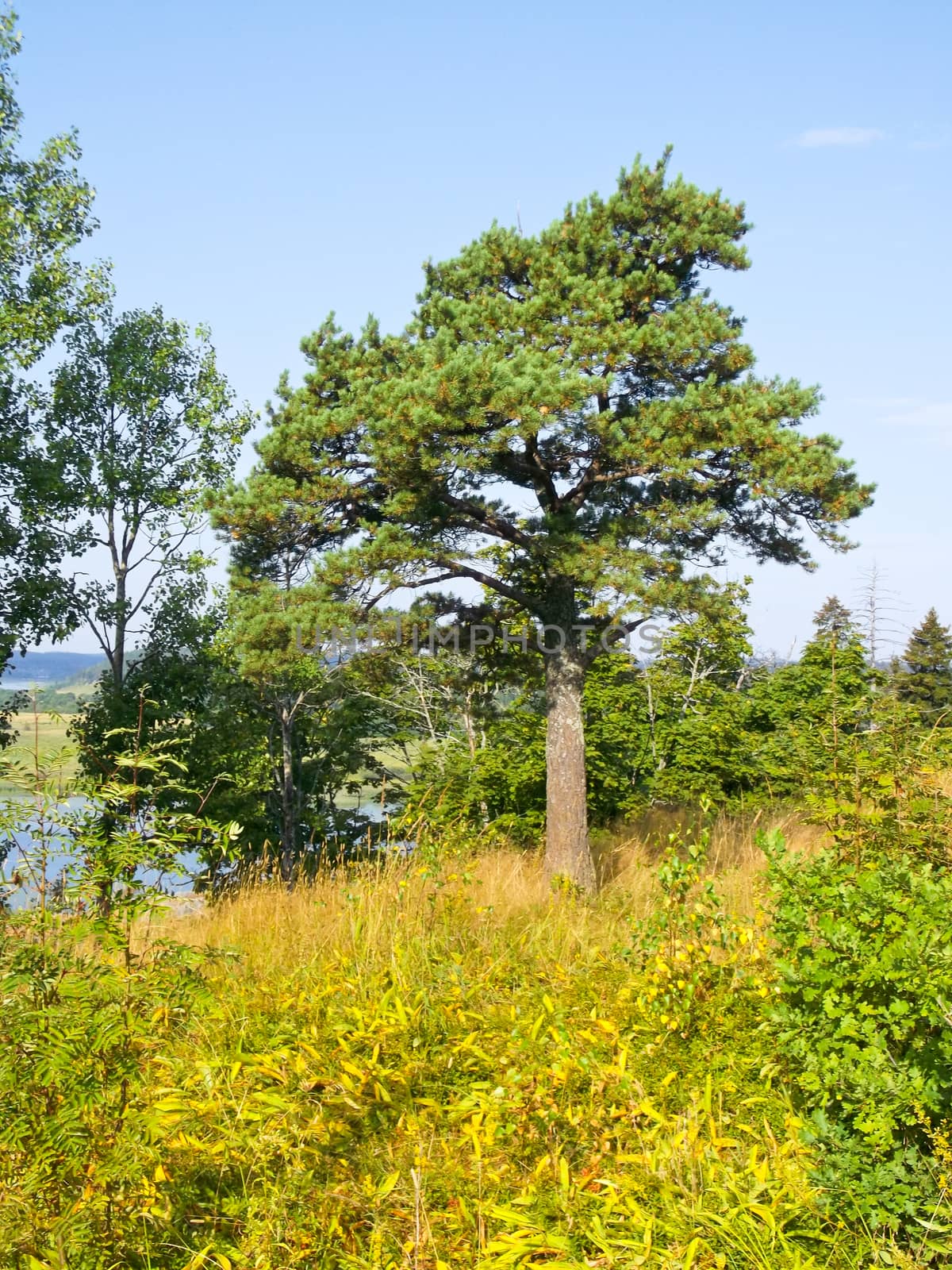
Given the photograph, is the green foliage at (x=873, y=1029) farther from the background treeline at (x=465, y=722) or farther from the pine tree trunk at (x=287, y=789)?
the pine tree trunk at (x=287, y=789)

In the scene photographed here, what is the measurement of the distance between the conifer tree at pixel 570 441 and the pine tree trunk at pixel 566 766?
0.02 m

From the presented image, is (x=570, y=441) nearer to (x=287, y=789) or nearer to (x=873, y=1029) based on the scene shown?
(x=873, y=1029)

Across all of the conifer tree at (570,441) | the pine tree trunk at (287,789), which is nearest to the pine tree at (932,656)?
the pine tree trunk at (287,789)

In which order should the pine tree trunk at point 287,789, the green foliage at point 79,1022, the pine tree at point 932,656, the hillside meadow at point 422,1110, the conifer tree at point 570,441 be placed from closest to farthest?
the green foliage at point 79,1022 → the hillside meadow at point 422,1110 → the conifer tree at point 570,441 → the pine tree trunk at point 287,789 → the pine tree at point 932,656

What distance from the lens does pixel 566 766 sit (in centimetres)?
1048

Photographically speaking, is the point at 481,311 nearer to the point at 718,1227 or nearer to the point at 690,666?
the point at 718,1227

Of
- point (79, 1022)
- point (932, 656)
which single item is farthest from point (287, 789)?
point (932, 656)

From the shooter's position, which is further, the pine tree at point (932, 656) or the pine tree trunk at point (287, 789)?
the pine tree at point (932, 656)

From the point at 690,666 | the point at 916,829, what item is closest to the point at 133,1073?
the point at 916,829

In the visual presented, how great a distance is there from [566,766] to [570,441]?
356 cm

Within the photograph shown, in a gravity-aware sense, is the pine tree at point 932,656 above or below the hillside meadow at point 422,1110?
above

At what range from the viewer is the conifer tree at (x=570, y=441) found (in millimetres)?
9172

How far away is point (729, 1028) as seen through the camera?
14.9ft

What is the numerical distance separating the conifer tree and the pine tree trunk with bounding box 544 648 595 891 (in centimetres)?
2
